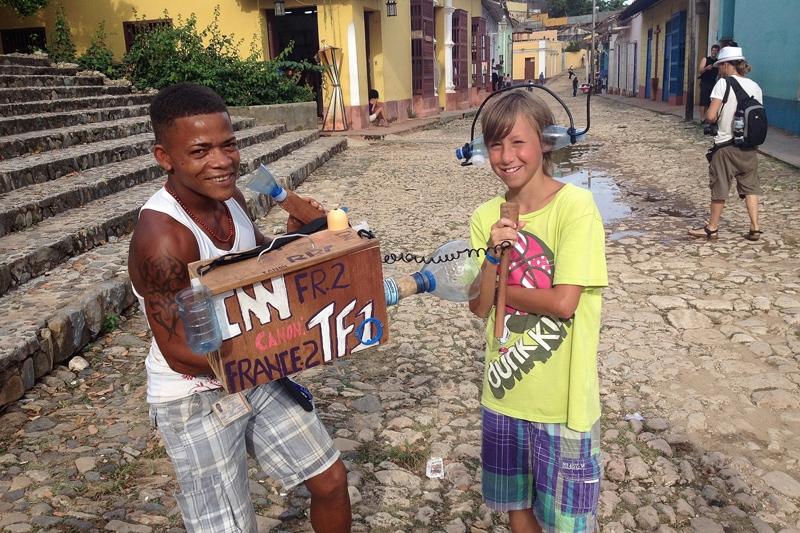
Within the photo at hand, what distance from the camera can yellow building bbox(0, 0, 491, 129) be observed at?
1538 cm

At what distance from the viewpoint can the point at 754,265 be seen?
17.3 ft

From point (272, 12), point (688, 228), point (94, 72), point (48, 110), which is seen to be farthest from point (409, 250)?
point (272, 12)

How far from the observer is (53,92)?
10062 millimetres

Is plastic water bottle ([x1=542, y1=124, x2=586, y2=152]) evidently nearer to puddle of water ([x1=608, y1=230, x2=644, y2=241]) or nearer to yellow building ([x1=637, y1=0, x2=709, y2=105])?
puddle of water ([x1=608, y1=230, x2=644, y2=241])

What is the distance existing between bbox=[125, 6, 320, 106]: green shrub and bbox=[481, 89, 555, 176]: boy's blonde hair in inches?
477

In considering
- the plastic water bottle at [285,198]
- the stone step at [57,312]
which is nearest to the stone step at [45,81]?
the stone step at [57,312]

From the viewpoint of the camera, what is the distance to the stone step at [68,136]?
23.0 ft

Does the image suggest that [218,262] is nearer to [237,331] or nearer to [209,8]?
[237,331]

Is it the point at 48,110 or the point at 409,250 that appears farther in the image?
the point at 48,110

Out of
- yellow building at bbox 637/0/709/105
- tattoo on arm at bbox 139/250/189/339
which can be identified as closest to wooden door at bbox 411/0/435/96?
yellow building at bbox 637/0/709/105

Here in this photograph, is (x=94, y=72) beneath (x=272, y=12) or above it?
beneath

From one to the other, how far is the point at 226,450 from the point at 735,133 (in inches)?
217

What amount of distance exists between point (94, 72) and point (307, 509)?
1234 centimetres

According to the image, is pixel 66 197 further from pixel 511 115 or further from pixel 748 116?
pixel 748 116
